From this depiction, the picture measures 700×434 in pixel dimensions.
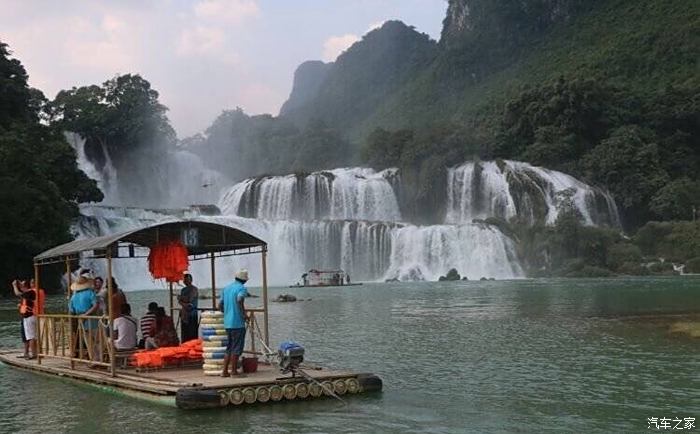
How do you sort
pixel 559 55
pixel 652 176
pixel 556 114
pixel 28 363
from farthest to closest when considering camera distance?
pixel 559 55, pixel 556 114, pixel 652 176, pixel 28 363

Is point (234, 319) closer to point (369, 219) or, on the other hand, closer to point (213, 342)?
point (213, 342)

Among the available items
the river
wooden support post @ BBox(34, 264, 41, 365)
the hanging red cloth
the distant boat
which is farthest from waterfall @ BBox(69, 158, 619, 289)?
the hanging red cloth

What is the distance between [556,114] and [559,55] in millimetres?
30176

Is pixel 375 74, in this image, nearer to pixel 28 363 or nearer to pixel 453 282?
pixel 453 282

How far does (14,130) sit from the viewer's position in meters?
42.6

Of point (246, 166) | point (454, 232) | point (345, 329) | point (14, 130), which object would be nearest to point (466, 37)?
point (246, 166)

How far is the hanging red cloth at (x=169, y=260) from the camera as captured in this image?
1165 centimetres

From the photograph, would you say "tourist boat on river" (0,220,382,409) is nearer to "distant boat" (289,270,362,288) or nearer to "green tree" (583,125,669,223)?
"distant boat" (289,270,362,288)

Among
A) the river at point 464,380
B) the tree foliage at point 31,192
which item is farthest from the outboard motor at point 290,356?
the tree foliage at point 31,192

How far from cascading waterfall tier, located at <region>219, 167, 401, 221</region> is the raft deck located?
42.7 meters

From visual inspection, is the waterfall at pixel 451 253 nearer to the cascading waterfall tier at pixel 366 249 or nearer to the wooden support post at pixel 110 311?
the cascading waterfall tier at pixel 366 249

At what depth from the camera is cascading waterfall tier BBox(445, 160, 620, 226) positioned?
53594 millimetres

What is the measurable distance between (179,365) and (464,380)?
3.83m

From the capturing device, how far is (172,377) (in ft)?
33.6
